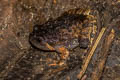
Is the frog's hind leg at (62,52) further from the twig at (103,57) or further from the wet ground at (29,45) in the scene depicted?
the twig at (103,57)

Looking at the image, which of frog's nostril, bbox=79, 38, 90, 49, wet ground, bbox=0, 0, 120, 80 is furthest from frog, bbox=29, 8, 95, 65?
wet ground, bbox=0, 0, 120, 80

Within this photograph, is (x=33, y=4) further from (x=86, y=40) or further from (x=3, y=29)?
(x=86, y=40)

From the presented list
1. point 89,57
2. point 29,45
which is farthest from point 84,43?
point 29,45

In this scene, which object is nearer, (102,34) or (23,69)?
(102,34)

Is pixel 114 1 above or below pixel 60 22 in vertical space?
above

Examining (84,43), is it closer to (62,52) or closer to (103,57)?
(62,52)

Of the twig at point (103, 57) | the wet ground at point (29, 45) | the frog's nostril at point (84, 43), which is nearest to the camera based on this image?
the twig at point (103, 57)

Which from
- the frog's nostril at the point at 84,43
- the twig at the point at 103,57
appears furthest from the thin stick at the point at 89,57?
the frog's nostril at the point at 84,43

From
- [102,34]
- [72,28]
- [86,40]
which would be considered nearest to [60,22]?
[72,28]
